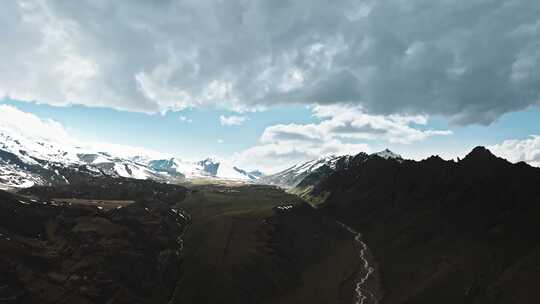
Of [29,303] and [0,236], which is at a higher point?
[0,236]

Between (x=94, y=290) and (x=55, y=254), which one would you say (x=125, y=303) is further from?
(x=55, y=254)

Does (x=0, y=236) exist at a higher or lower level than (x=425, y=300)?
higher

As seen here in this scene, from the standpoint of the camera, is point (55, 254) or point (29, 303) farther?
point (55, 254)

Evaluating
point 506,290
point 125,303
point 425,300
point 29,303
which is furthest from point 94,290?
point 506,290

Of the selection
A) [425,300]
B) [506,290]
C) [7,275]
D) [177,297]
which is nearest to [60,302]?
[7,275]

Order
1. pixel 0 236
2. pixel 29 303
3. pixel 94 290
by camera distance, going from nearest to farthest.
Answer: pixel 29 303 → pixel 94 290 → pixel 0 236

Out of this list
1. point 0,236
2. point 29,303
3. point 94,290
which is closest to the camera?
point 29,303

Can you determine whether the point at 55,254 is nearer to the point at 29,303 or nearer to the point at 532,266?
the point at 29,303

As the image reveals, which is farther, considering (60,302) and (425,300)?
(425,300)

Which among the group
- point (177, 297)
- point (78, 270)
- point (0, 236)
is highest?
point (0, 236)
